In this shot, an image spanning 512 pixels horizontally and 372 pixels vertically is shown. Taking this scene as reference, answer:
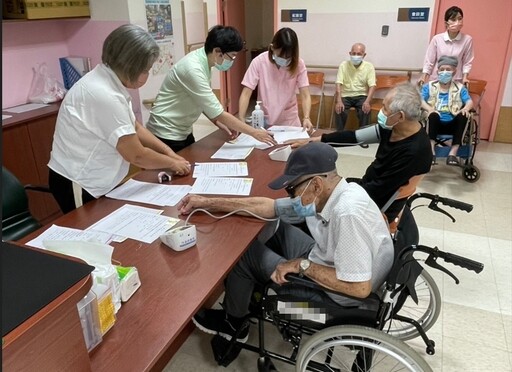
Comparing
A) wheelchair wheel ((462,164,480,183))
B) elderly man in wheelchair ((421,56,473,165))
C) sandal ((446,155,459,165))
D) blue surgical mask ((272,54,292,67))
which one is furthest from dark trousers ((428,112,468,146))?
blue surgical mask ((272,54,292,67))

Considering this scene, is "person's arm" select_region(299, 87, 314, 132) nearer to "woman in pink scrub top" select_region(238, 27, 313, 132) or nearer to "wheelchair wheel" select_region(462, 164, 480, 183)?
"woman in pink scrub top" select_region(238, 27, 313, 132)

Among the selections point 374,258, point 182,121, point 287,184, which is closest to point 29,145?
point 182,121

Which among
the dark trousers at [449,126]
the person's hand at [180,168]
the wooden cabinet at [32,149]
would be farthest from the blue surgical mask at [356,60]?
the person's hand at [180,168]

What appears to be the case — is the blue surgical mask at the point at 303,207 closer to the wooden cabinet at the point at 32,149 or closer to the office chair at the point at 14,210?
the office chair at the point at 14,210

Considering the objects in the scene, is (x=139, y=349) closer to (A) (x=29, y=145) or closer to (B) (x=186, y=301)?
(B) (x=186, y=301)

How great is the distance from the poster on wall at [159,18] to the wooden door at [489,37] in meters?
2.96

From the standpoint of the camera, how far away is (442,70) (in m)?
3.82

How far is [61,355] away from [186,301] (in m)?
0.45

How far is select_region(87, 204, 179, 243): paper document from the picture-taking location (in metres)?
1.48

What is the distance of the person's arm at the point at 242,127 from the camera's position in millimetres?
2287

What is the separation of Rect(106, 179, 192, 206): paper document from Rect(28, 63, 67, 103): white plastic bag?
1986 millimetres

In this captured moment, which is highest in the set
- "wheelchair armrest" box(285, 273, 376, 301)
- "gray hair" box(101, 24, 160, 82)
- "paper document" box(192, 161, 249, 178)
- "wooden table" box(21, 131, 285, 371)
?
"gray hair" box(101, 24, 160, 82)

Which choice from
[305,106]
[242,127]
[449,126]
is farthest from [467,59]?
[242,127]

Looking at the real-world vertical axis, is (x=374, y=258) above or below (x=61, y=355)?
below
